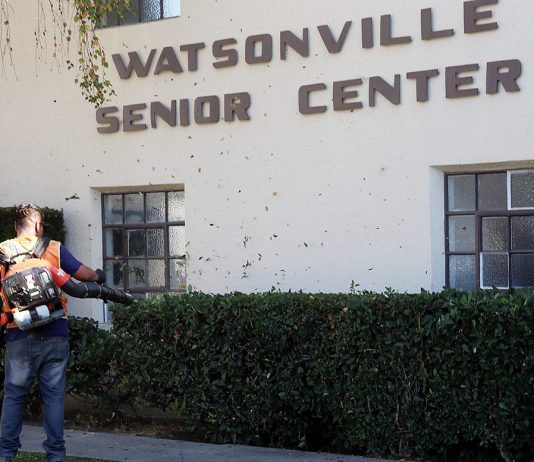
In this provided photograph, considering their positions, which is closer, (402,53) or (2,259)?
(2,259)

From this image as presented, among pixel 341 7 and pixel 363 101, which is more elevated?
pixel 341 7

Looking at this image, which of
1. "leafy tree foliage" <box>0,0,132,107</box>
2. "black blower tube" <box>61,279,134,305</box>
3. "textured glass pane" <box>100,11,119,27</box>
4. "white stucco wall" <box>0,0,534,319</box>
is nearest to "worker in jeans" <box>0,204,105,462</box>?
"black blower tube" <box>61,279,134,305</box>

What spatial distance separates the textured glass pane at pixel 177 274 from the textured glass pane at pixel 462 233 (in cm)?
294

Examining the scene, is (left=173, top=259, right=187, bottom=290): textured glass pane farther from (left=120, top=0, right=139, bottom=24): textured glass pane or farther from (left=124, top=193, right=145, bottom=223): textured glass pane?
(left=120, top=0, right=139, bottom=24): textured glass pane

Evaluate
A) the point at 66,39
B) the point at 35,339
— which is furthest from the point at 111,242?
the point at 35,339

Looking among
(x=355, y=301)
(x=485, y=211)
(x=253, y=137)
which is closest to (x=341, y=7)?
(x=253, y=137)

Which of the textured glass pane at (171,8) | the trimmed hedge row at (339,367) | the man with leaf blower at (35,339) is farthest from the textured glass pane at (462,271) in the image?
the textured glass pane at (171,8)

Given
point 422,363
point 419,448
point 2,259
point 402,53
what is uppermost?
point 402,53

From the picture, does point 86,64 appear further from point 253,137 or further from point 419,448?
point 419,448

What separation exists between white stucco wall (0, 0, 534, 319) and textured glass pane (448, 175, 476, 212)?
0.15 meters

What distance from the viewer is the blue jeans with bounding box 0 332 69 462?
6566 millimetres

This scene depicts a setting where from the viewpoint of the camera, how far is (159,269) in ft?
34.5

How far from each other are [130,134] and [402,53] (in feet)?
10.3

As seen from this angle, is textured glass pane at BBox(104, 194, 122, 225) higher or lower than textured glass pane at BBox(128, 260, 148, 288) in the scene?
higher
